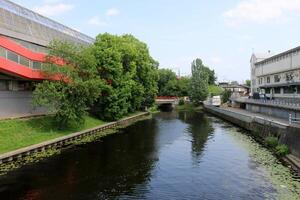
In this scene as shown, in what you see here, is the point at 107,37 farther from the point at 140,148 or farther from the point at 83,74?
the point at 140,148

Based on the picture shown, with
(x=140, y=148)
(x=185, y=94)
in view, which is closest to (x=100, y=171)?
(x=140, y=148)

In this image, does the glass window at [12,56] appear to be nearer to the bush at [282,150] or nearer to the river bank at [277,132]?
the river bank at [277,132]

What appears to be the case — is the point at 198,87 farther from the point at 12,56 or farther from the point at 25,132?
the point at 25,132

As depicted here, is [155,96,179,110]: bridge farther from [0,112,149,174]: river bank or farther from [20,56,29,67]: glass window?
[20,56,29,67]: glass window

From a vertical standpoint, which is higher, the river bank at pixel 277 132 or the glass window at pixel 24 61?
the glass window at pixel 24 61

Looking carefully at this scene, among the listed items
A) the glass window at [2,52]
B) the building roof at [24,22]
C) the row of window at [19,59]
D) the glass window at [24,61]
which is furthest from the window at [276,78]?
the glass window at [2,52]

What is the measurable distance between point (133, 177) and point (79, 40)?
64254mm

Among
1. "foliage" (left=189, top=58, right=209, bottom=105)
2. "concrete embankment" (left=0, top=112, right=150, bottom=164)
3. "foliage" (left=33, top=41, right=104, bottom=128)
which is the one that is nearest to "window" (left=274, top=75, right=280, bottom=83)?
"concrete embankment" (left=0, top=112, right=150, bottom=164)

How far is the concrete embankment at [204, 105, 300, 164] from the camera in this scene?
39000 millimetres

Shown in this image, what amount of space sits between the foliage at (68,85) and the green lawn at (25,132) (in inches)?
74.1

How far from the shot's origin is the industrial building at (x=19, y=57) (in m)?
51.1

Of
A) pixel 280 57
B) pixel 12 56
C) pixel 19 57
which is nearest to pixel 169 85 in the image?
pixel 280 57

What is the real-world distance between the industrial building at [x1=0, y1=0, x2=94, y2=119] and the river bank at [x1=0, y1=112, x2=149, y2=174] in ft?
29.4

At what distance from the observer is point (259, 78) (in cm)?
11519
